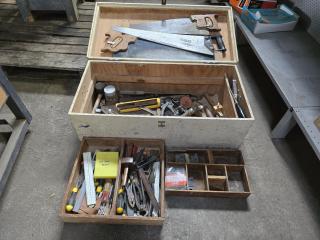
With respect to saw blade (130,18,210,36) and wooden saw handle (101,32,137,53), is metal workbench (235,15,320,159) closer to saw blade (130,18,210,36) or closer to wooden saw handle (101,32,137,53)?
saw blade (130,18,210,36)

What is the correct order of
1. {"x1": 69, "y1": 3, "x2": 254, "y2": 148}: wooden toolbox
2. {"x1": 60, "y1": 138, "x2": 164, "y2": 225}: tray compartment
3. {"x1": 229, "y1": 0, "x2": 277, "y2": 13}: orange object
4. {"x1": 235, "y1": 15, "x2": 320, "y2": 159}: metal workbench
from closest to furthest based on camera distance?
1. {"x1": 60, "y1": 138, "x2": 164, "y2": 225}: tray compartment
2. {"x1": 69, "y1": 3, "x2": 254, "y2": 148}: wooden toolbox
3. {"x1": 235, "y1": 15, "x2": 320, "y2": 159}: metal workbench
4. {"x1": 229, "y1": 0, "x2": 277, "y2": 13}: orange object

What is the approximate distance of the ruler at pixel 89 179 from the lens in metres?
1.08

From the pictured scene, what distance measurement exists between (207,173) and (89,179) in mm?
607

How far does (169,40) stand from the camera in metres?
1.32

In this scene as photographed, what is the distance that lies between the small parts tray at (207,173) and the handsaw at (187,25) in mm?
702

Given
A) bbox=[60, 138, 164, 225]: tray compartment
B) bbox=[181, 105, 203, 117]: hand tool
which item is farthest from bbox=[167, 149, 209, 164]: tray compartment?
bbox=[181, 105, 203, 117]: hand tool

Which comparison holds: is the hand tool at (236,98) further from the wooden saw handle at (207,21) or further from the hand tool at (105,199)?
the hand tool at (105,199)

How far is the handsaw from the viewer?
1354mm

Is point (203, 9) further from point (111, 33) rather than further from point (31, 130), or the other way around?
point (31, 130)

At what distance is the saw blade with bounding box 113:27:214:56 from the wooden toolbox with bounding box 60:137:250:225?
1.83 feet

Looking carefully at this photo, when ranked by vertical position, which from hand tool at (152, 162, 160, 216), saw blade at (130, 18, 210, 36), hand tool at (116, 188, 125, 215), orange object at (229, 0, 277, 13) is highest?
orange object at (229, 0, 277, 13)

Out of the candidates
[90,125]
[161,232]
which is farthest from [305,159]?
[90,125]

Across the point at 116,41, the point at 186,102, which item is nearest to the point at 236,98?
the point at 186,102

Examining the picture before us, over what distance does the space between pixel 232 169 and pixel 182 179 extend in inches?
11.5
